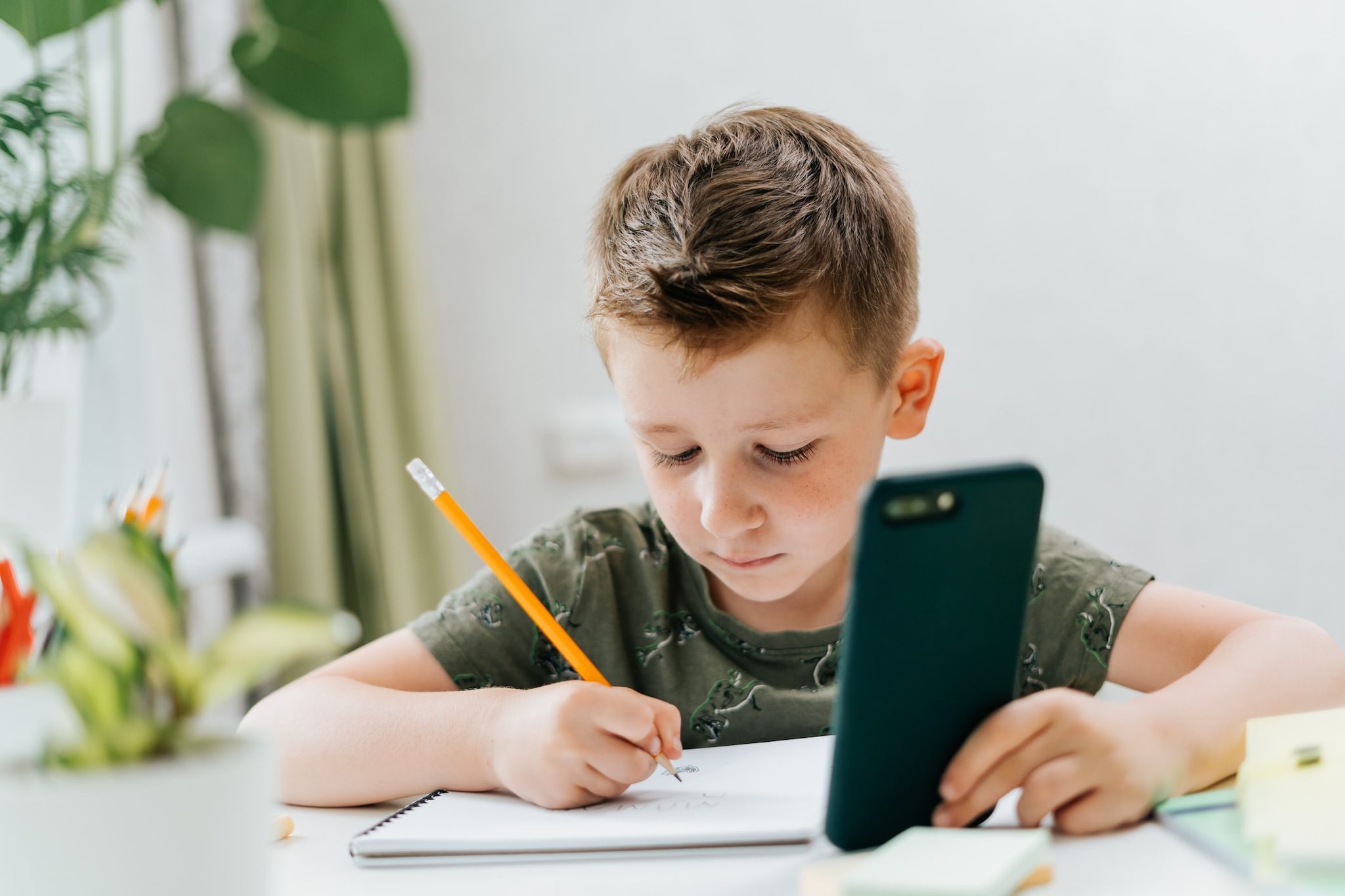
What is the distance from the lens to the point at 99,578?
0.35 meters

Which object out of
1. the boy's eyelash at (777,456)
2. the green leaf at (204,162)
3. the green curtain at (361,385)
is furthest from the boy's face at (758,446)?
the green curtain at (361,385)

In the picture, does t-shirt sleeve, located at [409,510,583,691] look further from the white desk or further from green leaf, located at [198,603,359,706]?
green leaf, located at [198,603,359,706]

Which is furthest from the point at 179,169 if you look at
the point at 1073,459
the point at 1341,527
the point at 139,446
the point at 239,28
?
the point at 1341,527

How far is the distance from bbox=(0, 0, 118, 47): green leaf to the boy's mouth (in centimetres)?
67

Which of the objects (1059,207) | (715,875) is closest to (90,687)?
(715,875)

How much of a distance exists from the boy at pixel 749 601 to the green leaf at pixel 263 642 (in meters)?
0.22

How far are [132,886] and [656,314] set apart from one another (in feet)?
1.55

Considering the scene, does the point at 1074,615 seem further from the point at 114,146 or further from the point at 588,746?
the point at 114,146

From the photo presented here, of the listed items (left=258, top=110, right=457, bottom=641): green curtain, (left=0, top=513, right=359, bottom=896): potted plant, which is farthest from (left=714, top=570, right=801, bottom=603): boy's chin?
(left=258, top=110, right=457, bottom=641): green curtain

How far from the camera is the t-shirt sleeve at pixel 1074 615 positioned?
83cm

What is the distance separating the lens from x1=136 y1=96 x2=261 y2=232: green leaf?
1.11 m

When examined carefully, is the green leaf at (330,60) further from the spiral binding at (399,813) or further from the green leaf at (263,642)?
the green leaf at (263,642)

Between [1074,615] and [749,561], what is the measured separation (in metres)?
0.26

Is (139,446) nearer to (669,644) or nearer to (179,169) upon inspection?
(179,169)
